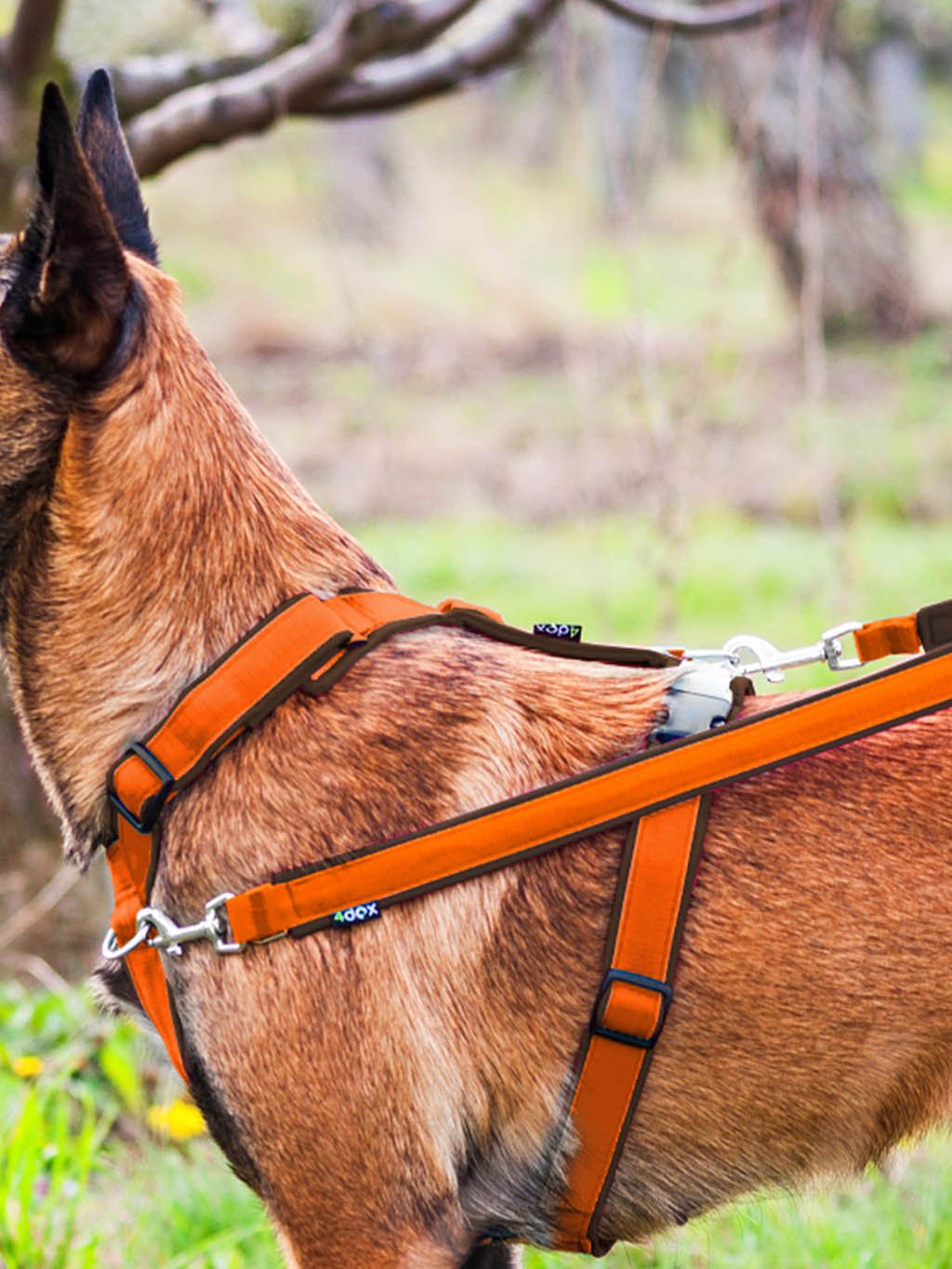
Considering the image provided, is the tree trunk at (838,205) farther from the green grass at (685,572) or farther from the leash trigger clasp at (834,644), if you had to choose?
the leash trigger clasp at (834,644)

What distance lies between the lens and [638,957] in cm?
Result: 164

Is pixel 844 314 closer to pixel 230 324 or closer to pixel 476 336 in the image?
pixel 476 336

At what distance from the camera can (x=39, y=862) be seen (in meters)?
3.66

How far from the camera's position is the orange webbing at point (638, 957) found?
164cm

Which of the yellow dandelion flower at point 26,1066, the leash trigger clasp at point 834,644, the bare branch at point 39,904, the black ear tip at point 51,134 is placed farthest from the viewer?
the bare branch at point 39,904

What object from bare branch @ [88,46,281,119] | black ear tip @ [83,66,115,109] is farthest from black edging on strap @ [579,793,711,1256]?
bare branch @ [88,46,281,119]

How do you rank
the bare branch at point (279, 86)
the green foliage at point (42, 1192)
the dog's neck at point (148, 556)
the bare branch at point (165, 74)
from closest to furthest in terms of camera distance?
A: the dog's neck at point (148, 556) < the green foliage at point (42, 1192) < the bare branch at point (279, 86) < the bare branch at point (165, 74)

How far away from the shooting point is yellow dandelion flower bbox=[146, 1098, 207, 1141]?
A: 300 centimetres

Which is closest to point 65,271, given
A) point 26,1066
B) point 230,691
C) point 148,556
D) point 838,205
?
point 148,556

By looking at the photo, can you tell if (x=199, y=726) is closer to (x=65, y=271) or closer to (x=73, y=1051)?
(x=65, y=271)

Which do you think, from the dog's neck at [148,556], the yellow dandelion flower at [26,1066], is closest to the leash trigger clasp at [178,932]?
Result: the dog's neck at [148,556]

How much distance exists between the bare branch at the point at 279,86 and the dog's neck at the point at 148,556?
159 centimetres

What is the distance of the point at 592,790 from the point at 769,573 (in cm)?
522

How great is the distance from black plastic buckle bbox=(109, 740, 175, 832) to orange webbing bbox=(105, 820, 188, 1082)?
2cm
